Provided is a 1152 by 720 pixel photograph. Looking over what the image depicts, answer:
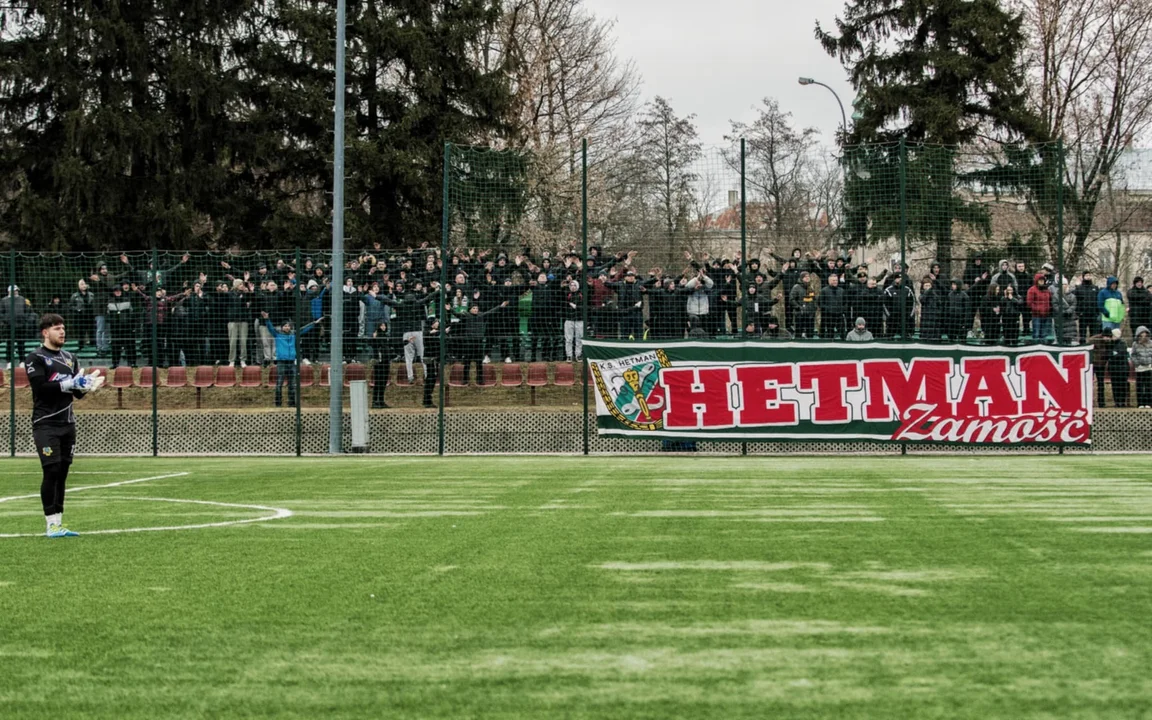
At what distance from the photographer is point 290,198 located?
41344 millimetres

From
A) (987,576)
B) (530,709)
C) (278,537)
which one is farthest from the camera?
(278,537)

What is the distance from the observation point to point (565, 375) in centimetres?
2206

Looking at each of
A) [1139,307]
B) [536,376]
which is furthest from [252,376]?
[1139,307]

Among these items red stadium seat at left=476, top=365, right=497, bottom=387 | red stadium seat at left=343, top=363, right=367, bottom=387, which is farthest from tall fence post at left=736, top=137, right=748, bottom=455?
red stadium seat at left=343, top=363, right=367, bottom=387

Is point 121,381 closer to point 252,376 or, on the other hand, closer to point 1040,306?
point 252,376

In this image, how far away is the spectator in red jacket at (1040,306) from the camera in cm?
2070

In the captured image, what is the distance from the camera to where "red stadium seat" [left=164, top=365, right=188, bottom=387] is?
23016mm

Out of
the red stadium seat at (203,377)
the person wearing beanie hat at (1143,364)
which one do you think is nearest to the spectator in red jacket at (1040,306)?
the person wearing beanie hat at (1143,364)

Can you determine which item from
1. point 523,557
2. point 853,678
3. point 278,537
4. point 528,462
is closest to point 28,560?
point 278,537

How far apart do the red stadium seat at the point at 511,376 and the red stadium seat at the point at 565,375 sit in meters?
0.69

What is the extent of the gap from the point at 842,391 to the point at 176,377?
1203 cm

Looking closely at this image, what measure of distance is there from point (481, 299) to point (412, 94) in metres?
20.8

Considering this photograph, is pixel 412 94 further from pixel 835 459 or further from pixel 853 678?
pixel 853 678

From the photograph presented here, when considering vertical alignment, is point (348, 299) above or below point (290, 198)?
below
